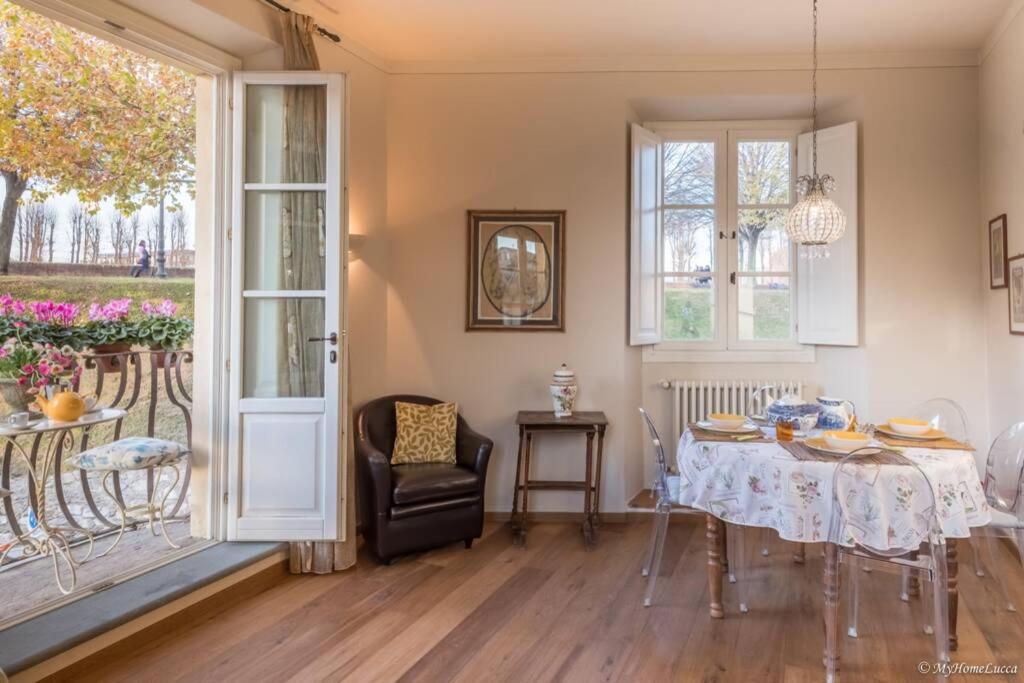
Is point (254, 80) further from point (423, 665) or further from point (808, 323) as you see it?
point (808, 323)

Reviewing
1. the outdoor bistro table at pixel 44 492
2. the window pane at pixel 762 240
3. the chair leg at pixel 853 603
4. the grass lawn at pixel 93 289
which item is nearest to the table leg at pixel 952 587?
the chair leg at pixel 853 603

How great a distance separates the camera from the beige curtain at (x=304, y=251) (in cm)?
306

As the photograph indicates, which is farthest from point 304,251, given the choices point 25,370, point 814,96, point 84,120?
point 814,96

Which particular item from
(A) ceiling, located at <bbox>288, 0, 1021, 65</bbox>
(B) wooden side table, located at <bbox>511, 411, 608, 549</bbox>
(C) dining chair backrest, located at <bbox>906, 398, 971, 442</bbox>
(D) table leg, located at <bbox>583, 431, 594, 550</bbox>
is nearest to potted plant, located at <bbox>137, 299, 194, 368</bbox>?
(A) ceiling, located at <bbox>288, 0, 1021, 65</bbox>

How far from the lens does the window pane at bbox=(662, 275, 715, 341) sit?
4.34m

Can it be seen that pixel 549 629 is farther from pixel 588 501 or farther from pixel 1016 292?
pixel 1016 292

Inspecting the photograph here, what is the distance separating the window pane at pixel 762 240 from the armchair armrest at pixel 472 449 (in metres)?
2.36

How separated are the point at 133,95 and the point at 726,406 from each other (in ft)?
14.3

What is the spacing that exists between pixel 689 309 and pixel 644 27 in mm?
1951

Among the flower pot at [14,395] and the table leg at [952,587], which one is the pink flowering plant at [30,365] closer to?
the flower pot at [14,395]

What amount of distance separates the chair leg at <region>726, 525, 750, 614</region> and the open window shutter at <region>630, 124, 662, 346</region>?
1.38m

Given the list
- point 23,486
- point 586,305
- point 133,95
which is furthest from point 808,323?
point 23,486

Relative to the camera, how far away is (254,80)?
3.03 m

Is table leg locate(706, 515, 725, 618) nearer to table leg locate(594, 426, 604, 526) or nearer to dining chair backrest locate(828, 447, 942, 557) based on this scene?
dining chair backrest locate(828, 447, 942, 557)
